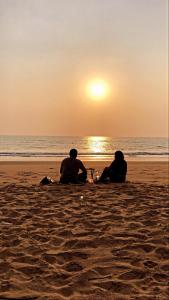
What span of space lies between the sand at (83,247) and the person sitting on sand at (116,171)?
2.67m

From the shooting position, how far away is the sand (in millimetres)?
4035

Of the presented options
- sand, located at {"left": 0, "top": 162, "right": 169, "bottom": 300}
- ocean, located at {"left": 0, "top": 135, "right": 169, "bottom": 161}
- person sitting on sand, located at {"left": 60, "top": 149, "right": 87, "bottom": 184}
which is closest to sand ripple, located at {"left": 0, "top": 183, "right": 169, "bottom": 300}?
sand, located at {"left": 0, "top": 162, "right": 169, "bottom": 300}

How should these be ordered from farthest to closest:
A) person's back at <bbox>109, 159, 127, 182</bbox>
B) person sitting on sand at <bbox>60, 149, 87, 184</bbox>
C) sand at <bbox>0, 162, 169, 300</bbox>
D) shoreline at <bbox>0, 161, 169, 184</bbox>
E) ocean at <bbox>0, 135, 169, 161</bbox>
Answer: ocean at <bbox>0, 135, 169, 161</bbox>, shoreline at <bbox>0, 161, 169, 184</bbox>, person's back at <bbox>109, 159, 127, 182</bbox>, person sitting on sand at <bbox>60, 149, 87, 184</bbox>, sand at <bbox>0, 162, 169, 300</bbox>

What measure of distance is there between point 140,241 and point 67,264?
5.11 ft

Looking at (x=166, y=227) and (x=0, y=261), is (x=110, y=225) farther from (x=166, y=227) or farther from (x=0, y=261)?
(x=0, y=261)

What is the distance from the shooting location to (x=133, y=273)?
448 cm

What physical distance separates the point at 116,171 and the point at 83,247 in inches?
276

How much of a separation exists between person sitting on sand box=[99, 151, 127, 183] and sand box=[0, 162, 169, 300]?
2673 mm

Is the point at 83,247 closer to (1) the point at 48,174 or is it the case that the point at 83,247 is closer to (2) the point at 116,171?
(2) the point at 116,171

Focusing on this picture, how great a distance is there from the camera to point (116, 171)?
12336mm

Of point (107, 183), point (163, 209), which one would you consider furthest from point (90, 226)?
point (107, 183)

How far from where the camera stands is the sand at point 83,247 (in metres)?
4.04

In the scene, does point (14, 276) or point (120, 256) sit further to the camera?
point (120, 256)

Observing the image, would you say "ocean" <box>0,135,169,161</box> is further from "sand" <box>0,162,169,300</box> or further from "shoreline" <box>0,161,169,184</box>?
"sand" <box>0,162,169,300</box>
